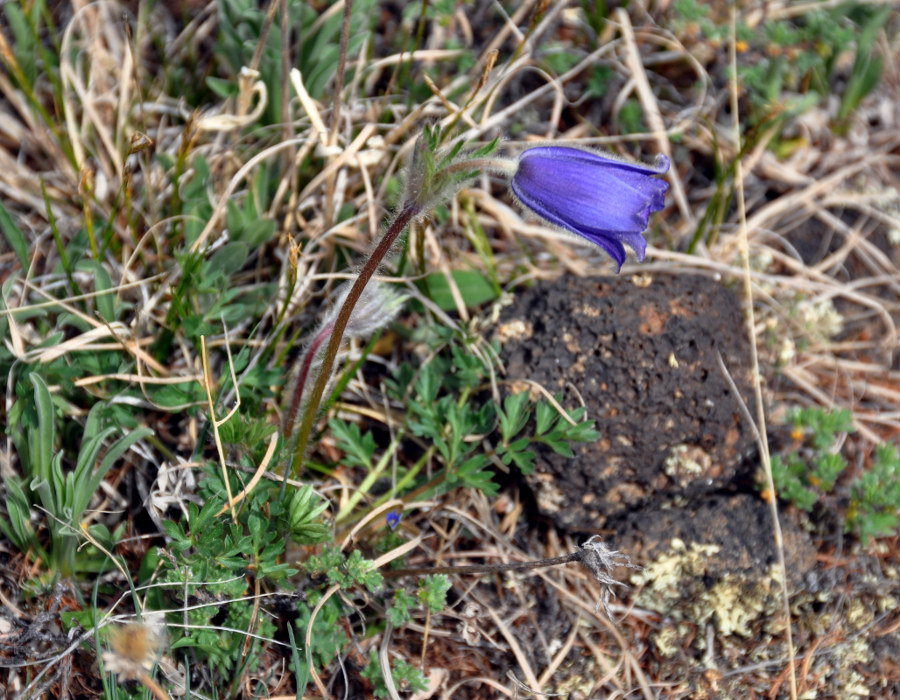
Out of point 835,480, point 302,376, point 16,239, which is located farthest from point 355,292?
point 835,480

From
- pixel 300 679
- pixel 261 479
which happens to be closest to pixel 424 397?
pixel 261 479

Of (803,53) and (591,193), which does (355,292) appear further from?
(803,53)

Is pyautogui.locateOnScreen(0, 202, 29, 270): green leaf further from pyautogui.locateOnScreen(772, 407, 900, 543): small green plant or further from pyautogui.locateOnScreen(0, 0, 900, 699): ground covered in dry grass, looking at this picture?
pyautogui.locateOnScreen(772, 407, 900, 543): small green plant

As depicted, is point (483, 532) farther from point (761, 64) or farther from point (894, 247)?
point (761, 64)

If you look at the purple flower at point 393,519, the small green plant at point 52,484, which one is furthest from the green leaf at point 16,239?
the purple flower at point 393,519

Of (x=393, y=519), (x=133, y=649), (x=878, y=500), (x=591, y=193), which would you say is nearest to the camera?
(x=133, y=649)

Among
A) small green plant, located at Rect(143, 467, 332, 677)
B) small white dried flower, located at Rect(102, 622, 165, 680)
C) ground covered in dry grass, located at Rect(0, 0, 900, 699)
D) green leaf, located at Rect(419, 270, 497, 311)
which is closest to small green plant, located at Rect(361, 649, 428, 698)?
ground covered in dry grass, located at Rect(0, 0, 900, 699)
